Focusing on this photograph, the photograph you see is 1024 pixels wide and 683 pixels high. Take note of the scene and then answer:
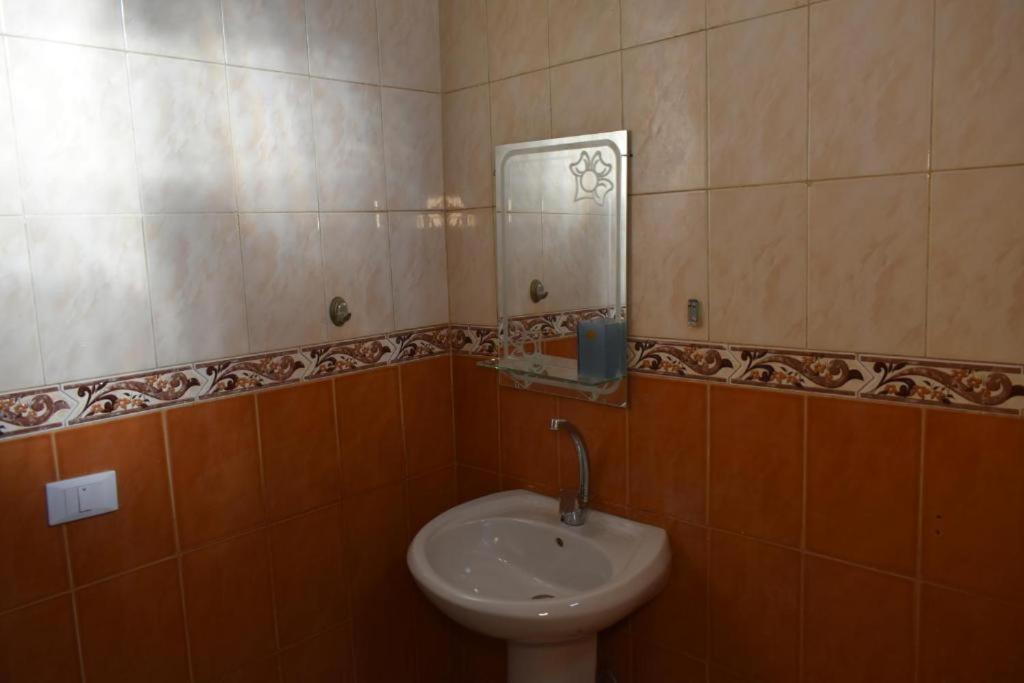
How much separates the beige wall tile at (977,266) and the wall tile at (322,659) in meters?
1.56

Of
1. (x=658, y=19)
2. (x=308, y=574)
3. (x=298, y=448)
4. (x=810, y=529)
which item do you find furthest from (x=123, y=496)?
(x=658, y=19)

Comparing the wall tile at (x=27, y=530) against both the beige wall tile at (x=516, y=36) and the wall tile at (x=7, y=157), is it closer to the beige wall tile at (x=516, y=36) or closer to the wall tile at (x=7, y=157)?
the wall tile at (x=7, y=157)

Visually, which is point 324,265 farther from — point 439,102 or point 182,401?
point 439,102

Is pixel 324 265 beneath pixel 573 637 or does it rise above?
above

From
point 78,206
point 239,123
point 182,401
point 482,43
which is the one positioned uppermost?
point 482,43

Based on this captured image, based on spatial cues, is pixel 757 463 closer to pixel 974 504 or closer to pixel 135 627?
pixel 974 504

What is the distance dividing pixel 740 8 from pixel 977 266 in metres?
0.68

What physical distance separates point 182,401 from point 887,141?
151cm

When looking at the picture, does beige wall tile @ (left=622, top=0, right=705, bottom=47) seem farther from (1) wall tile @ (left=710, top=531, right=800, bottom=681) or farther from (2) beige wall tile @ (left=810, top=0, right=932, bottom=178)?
(1) wall tile @ (left=710, top=531, right=800, bottom=681)

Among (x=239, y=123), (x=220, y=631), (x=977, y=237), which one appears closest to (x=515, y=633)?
(x=220, y=631)

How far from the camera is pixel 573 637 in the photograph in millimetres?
1497

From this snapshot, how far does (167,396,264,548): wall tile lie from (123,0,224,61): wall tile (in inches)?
30.2

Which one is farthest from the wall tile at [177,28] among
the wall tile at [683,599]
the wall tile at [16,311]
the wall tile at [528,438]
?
the wall tile at [683,599]

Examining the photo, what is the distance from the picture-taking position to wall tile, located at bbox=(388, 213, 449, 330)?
6.62 ft
